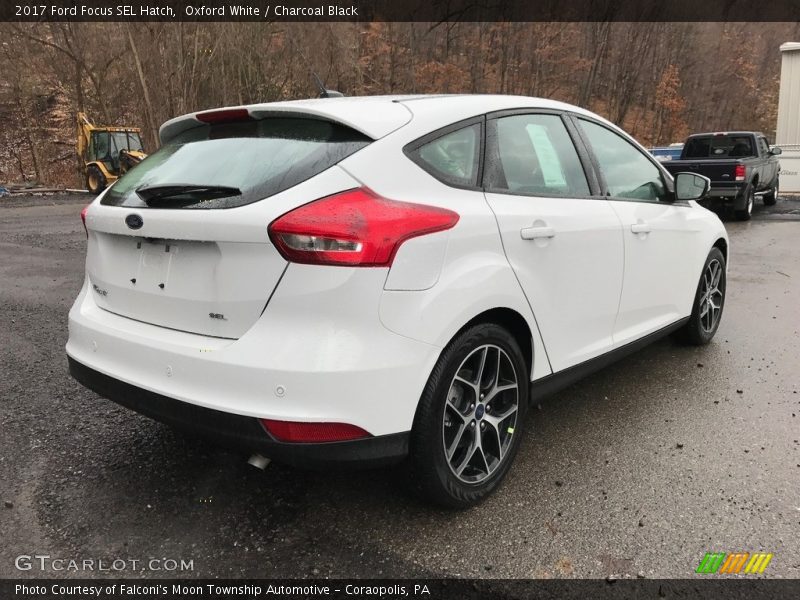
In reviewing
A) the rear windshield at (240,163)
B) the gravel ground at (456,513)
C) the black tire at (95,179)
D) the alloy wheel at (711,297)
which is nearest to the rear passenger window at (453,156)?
the rear windshield at (240,163)

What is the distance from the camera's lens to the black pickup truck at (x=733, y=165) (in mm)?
13352

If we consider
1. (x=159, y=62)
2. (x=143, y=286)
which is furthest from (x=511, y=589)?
(x=159, y=62)

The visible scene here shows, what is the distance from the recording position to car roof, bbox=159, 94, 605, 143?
7.88 ft

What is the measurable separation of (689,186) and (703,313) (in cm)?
111

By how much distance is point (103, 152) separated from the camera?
25.0 meters

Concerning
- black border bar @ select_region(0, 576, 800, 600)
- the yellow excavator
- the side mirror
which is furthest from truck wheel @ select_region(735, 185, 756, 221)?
the yellow excavator

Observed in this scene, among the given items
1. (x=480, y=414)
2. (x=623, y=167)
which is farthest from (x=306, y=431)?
(x=623, y=167)

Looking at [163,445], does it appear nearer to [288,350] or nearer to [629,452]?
[288,350]

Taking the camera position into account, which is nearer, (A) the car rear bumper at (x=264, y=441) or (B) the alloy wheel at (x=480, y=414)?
(A) the car rear bumper at (x=264, y=441)

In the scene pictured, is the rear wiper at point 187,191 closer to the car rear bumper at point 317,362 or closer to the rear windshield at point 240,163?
the rear windshield at point 240,163

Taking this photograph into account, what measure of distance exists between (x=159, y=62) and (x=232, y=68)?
2992 millimetres

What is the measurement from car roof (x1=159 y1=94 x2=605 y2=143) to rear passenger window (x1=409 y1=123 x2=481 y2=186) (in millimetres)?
67

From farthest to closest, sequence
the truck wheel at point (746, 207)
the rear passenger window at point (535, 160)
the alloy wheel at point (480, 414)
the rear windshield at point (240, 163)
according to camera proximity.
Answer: the truck wheel at point (746, 207)
the rear passenger window at point (535, 160)
the alloy wheel at point (480, 414)
the rear windshield at point (240, 163)

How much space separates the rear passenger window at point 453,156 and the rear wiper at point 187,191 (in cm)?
71
